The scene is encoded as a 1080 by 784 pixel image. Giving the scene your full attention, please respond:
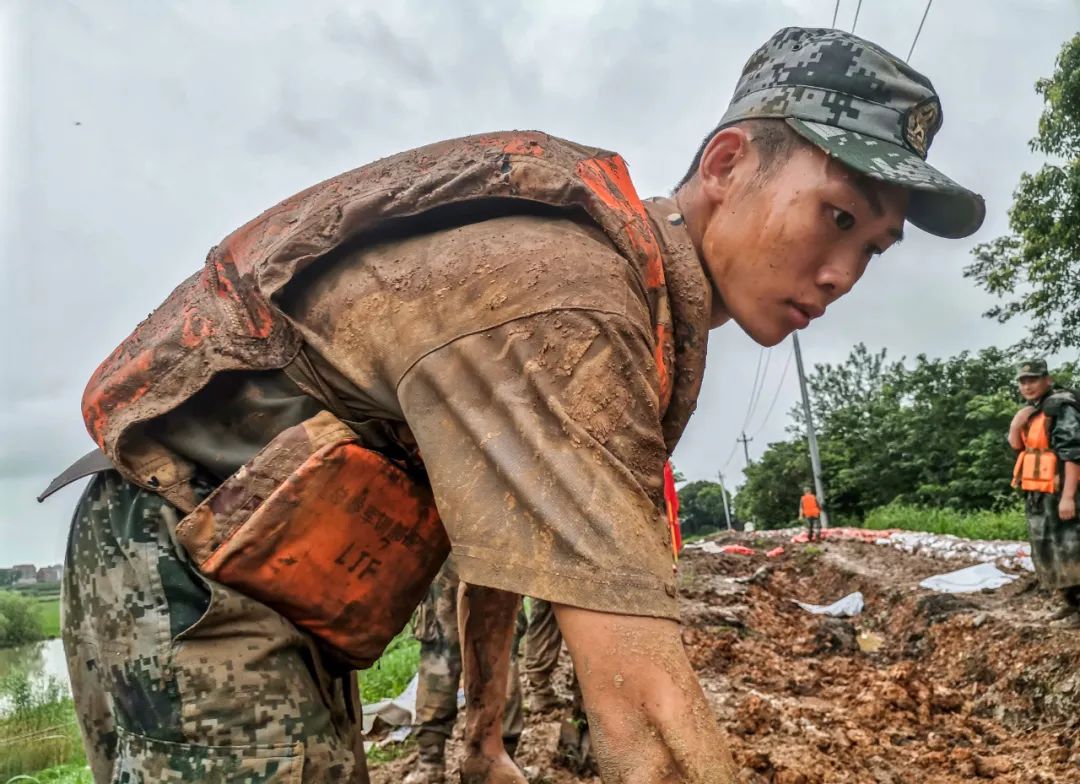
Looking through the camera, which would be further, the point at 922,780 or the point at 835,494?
the point at 835,494

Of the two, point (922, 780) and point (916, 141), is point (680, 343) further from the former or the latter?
point (922, 780)

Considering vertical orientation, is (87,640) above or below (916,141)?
below

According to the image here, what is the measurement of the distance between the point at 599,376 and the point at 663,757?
426mm

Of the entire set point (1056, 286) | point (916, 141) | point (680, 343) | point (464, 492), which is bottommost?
point (464, 492)

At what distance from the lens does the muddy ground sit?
140 inches

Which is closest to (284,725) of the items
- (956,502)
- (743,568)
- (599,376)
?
(599,376)

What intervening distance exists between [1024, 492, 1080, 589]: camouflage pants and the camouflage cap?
19.0 feet

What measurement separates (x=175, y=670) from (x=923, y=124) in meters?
1.54

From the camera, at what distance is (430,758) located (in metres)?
3.41

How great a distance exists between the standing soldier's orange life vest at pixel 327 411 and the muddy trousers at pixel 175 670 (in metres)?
0.06

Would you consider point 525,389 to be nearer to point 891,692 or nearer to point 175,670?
point 175,670

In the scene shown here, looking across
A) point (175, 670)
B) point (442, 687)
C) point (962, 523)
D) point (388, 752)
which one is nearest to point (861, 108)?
point (175, 670)

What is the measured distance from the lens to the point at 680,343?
132cm

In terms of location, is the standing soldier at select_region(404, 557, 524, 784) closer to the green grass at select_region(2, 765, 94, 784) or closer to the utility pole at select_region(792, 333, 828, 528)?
the green grass at select_region(2, 765, 94, 784)
